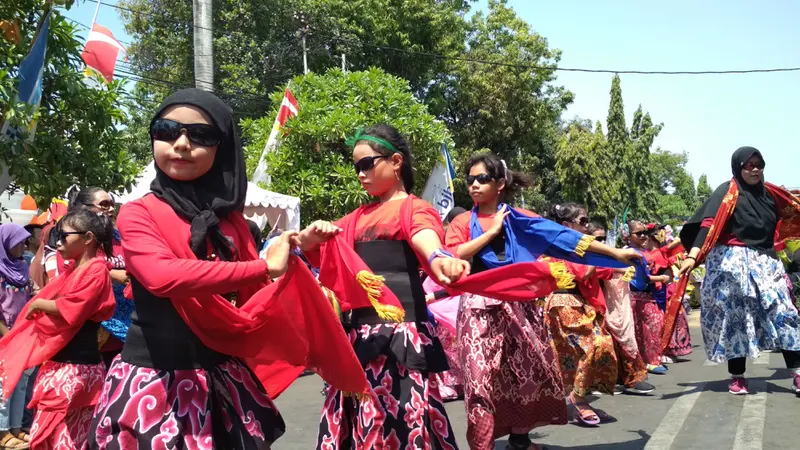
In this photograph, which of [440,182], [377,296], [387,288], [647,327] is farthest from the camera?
[440,182]

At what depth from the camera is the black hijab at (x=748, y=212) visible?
723 cm

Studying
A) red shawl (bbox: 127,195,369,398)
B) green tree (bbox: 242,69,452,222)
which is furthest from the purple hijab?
green tree (bbox: 242,69,452,222)

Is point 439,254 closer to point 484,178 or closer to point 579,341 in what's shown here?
point 484,178

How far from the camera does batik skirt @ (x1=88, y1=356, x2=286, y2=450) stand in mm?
2512

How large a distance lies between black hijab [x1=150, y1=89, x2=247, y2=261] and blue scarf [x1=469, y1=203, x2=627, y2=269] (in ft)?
8.39

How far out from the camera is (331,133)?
14633 mm

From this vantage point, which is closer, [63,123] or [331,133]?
[63,123]

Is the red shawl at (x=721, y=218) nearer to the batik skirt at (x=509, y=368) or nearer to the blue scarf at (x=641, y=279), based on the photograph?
the blue scarf at (x=641, y=279)

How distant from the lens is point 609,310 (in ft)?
26.0

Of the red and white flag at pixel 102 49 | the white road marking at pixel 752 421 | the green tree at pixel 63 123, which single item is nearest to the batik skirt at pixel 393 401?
the white road marking at pixel 752 421

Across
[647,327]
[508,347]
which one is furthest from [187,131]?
[647,327]

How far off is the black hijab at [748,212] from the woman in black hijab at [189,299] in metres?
5.71

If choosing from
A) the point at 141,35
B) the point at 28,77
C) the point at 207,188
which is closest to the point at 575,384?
the point at 207,188

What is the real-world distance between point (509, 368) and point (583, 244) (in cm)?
101
